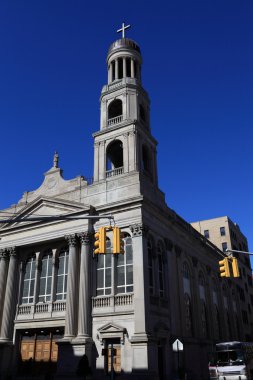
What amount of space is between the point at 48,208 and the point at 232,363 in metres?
19.5

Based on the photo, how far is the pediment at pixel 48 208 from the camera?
31.8 meters

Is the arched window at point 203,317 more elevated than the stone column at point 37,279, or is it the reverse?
the stone column at point 37,279

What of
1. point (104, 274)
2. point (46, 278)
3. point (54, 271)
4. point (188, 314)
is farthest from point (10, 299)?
point (188, 314)

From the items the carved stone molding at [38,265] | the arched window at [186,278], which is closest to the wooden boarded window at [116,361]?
the carved stone molding at [38,265]

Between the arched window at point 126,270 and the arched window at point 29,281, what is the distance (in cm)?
904

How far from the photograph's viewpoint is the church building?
26969 mm

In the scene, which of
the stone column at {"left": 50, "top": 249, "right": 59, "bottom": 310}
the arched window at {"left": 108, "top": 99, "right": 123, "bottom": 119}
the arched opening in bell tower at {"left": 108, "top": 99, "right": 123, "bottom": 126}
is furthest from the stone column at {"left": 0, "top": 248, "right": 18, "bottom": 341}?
the arched window at {"left": 108, "top": 99, "right": 123, "bottom": 119}

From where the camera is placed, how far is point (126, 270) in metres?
28.7

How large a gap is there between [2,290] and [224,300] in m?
29.2

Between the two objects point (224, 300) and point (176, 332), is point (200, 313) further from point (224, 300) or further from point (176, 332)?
point (224, 300)

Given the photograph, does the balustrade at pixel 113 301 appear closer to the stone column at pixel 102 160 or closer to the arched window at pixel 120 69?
the stone column at pixel 102 160

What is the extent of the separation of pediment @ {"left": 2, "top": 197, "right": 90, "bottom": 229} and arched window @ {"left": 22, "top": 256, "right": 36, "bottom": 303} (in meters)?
3.59

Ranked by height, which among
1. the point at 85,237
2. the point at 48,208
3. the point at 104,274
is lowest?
the point at 104,274

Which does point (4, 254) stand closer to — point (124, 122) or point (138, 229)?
point (138, 229)
